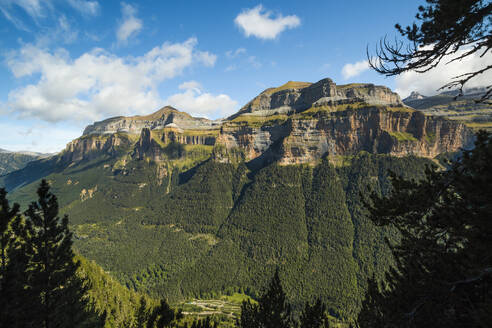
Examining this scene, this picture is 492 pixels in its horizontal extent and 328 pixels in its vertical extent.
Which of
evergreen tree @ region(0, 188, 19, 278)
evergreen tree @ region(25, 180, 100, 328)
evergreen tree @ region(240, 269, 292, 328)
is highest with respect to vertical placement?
evergreen tree @ region(0, 188, 19, 278)

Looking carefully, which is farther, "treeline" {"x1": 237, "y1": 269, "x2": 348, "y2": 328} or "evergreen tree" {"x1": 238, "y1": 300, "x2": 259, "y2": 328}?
"evergreen tree" {"x1": 238, "y1": 300, "x2": 259, "y2": 328}

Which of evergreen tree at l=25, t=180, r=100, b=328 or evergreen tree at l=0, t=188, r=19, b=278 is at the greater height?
evergreen tree at l=0, t=188, r=19, b=278

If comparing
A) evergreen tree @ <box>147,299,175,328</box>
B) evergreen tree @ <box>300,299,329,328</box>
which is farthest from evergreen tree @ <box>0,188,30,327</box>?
evergreen tree @ <box>300,299,329,328</box>

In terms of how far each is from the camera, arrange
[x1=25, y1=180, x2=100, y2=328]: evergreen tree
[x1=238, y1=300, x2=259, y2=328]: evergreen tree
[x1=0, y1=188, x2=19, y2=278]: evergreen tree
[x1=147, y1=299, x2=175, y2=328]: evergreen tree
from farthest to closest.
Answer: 1. [x1=238, y1=300, x2=259, y2=328]: evergreen tree
2. [x1=147, y1=299, x2=175, y2=328]: evergreen tree
3. [x1=25, y1=180, x2=100, y2=328]: evergreen tree
4. [x1=0, y1=188, x2=19, y2=278]: evergreen tree

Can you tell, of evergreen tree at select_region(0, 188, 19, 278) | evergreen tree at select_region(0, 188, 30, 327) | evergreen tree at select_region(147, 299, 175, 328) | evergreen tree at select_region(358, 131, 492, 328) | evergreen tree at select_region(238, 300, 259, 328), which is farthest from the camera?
evergreen tree at select_region(238, 300, 259, 328)

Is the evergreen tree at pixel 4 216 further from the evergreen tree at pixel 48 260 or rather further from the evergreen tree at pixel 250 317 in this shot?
the evergreen tree at pixel 250 317

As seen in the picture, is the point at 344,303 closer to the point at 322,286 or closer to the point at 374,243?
the point at 322,286

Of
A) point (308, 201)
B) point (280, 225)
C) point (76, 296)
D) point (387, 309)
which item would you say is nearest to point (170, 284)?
point (280, 225)

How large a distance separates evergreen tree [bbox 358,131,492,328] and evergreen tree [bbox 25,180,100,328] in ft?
71.2

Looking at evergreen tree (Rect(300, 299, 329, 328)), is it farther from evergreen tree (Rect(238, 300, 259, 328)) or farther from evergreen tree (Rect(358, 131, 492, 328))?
evergreen tree (Rect(358, 131, 492, 328))

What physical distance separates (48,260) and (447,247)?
83.2ft

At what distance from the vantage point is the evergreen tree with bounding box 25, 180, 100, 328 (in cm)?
1702

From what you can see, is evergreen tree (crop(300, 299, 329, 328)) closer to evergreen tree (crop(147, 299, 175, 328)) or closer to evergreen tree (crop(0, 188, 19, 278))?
evergreen tree (crop(147, 299, 175, 328))

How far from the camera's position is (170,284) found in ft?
436
